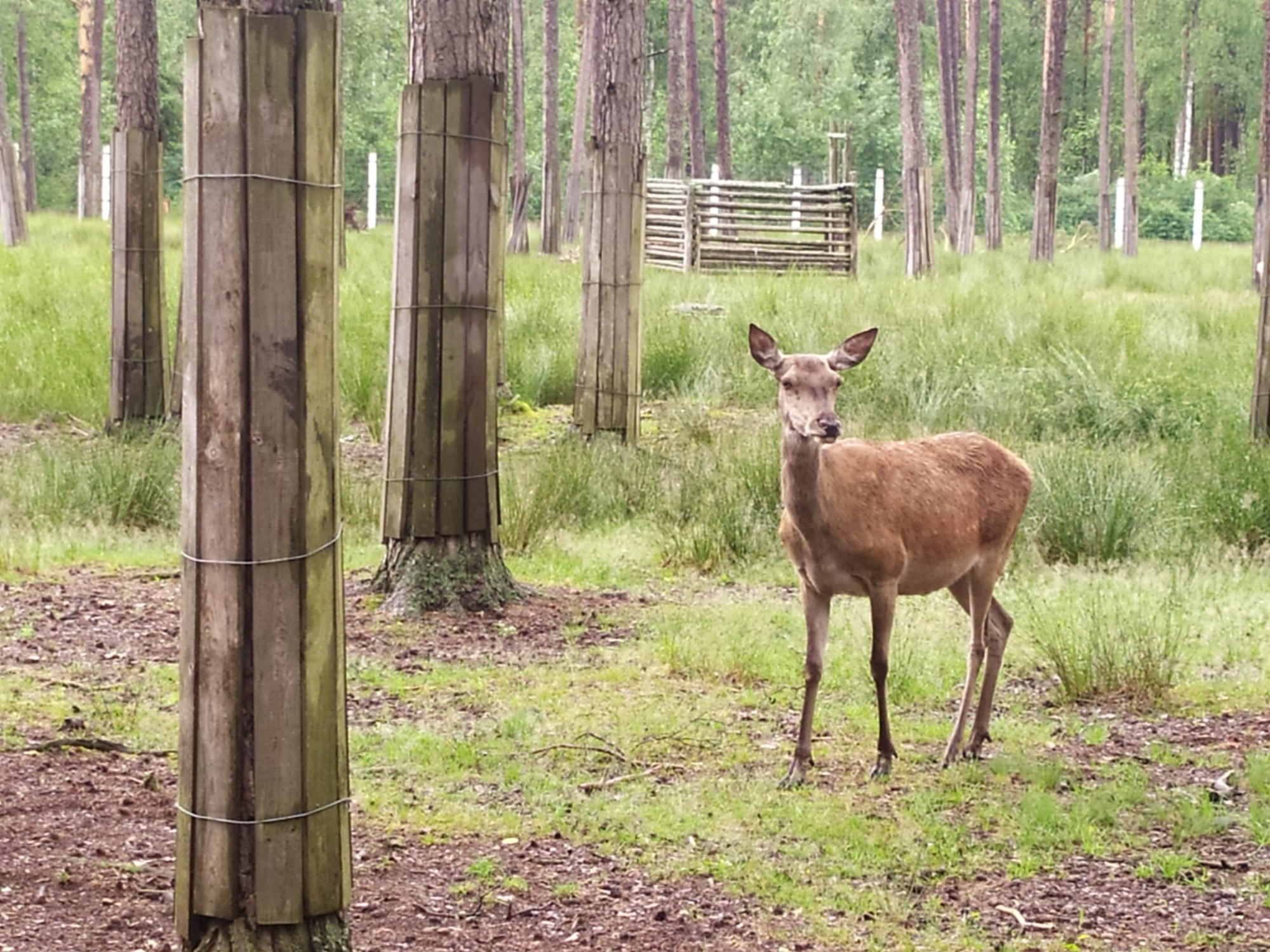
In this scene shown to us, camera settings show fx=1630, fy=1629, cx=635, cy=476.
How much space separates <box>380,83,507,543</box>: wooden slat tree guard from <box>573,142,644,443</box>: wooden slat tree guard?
11.5ft

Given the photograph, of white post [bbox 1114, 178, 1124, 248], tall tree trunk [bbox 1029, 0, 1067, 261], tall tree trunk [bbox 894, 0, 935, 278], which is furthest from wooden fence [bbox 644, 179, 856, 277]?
white post [bbox 1114, 178, 1124, 248]

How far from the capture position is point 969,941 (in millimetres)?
4840

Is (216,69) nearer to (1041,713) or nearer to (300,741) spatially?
(300,741)

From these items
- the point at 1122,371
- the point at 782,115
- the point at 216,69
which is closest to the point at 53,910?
the point at 216,69

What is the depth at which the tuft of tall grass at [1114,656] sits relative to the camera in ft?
24.0

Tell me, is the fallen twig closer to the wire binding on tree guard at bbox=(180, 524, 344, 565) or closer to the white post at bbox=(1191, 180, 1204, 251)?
the wire binding on tree guard at bbox=(180, 524, 344, 565)

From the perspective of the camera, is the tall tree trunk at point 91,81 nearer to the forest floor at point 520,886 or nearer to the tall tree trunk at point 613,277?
the tall tree trunk at point 613,277

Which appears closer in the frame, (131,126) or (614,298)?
(614,298)

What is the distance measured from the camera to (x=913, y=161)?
30578 millimetres

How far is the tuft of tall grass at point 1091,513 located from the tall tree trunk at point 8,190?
2316 cm

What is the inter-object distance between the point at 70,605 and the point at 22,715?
6.72 feet

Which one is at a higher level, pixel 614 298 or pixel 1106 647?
pixel 614 298

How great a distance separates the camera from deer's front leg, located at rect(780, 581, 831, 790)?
20.4 ft

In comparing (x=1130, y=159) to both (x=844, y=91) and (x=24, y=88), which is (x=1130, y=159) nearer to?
(x=844, y=91)
